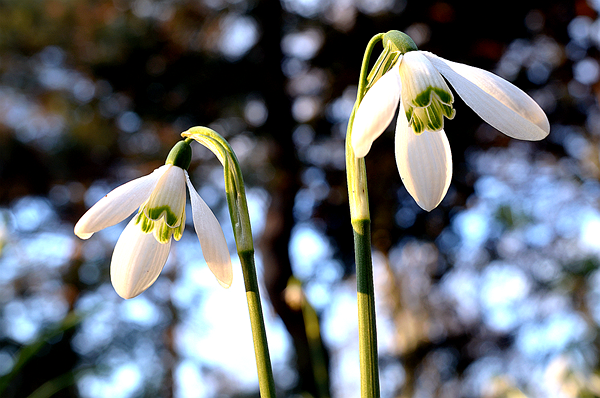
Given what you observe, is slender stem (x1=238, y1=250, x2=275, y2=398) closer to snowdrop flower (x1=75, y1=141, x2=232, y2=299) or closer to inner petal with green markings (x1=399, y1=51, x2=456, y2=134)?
snowdrop flower (x1=75, y1=141, x2=232, y2=299)

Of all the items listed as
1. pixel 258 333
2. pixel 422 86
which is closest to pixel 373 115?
pixel 422 86

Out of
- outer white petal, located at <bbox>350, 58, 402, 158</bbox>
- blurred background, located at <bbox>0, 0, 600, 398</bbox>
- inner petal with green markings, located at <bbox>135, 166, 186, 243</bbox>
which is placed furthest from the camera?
blurred background, located at <bbox>0, 0, 600, 398</bbox>

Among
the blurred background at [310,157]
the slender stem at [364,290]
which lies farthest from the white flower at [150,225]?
the blurred background at [310,157]

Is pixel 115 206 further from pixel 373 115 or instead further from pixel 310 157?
pixel 310 157

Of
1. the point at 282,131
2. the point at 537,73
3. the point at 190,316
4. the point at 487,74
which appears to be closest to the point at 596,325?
the point at 537,73

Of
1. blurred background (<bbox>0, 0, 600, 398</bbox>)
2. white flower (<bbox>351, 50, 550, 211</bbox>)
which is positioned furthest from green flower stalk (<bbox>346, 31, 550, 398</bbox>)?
blurred background (<bbox>0, 0, 600, 398</bbox>)

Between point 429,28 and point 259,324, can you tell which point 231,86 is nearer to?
point 429,28

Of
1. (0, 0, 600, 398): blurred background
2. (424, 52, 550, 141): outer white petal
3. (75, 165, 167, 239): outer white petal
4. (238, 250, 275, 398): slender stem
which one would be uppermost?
(424, 52, 550, 141): outer white petal
